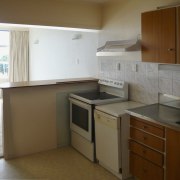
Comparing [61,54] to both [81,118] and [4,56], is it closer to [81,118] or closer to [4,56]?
[81,118]

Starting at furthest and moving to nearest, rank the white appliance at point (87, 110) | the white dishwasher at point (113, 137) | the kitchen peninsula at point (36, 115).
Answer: the kitchen peninsula at point (36, 115) < the white appliance at point (87, 110) < the white dishwasher at point (113, 137)

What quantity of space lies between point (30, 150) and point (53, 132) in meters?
0.44

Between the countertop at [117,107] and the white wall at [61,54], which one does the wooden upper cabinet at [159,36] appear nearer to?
the countertop at [117,107]

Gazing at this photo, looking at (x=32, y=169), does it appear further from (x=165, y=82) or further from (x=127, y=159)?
(x=165, y=82)

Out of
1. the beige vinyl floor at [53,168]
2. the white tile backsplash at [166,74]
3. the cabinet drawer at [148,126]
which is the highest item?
the white tile backsplash at [166,74]

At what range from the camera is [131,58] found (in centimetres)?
351

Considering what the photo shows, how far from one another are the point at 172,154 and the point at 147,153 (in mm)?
349

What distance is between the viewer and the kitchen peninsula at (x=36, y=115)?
353 cm

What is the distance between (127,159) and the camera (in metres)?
2.92

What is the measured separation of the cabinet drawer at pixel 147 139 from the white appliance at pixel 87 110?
27.7 inches

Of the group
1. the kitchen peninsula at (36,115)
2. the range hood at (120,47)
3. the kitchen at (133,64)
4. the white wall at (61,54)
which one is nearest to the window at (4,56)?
the white wall at (61,54)

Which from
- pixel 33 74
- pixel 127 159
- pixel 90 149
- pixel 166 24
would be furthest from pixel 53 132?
pixel 33 74

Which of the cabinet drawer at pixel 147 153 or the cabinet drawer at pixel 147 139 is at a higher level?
the cabinet drawer at pixel 147 139

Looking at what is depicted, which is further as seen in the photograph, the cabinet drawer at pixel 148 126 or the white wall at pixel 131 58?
the white wall at pixel 131 58
